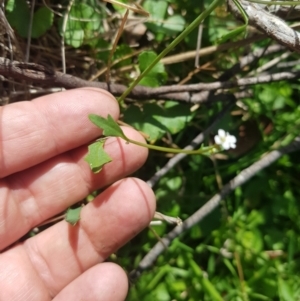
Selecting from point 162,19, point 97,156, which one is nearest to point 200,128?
point 162,19

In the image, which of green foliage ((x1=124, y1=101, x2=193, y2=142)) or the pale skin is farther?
green foliage ((x1=124, y1=101, x2=193, y2=142))

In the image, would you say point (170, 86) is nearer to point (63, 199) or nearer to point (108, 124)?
point (108, 124)

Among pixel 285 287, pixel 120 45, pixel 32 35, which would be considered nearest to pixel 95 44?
pixel 120 45

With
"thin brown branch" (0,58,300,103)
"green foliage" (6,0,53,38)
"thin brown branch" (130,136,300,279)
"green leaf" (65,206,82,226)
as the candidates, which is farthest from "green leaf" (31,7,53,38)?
"thin brown branch" (130,136,300,279)

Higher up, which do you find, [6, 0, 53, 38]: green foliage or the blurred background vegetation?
[6, 0, 53, 38]: green foliage

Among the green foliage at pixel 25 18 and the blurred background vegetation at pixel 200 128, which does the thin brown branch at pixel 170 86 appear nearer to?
the blurred background vegetation at pixel 200 128

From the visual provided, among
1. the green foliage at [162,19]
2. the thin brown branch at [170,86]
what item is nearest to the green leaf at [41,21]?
the thin brown branch at [170,86]

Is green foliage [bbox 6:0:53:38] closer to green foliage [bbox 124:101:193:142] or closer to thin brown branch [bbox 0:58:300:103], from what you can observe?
thin brown branch [bbox 0:58:300:103]
